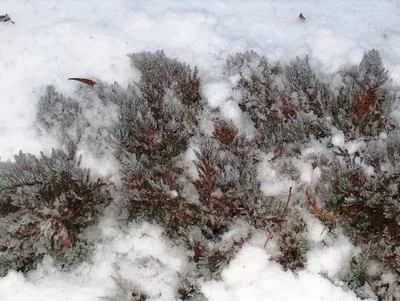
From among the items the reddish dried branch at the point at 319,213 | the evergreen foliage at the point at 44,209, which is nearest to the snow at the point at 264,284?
the reddish dried branch at the point at 319,213

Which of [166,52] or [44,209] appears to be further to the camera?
[166,52]

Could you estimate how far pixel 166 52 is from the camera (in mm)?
3646

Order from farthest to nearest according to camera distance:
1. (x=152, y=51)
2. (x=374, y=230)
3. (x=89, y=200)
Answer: (x=152, y=51)
(x=89, y=200)
(x=374, y=230)

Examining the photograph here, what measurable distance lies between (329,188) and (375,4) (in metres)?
1.99

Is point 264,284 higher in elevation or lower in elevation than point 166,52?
lower

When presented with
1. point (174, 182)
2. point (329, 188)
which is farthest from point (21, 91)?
point (329, 188)

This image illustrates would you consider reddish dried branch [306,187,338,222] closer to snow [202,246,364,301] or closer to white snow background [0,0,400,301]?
white snow background [0,0,400,301]

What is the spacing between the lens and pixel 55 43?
374 centimetres

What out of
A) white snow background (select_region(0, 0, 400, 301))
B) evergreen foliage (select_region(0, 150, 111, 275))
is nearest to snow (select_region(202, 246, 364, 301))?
white snow background (select_region(0, 0, 400, 301))

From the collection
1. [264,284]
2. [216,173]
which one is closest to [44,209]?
[216,173]

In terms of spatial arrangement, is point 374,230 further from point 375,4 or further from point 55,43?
point 55,43

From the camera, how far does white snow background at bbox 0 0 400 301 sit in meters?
2.90

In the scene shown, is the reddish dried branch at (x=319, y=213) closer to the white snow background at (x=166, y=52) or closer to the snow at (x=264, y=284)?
the white snow background at (x=166, y=52)

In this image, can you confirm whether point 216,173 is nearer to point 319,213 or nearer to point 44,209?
point 319,213
